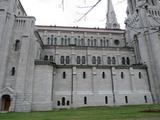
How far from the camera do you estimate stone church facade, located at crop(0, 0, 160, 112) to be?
3039cm

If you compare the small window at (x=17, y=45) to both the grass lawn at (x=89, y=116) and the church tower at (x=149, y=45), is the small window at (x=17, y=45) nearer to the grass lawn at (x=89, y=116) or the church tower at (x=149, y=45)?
the grass lawn at (x=89, y=116)

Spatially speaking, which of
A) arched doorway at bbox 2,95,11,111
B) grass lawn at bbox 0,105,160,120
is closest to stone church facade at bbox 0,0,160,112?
arched doorway at bbox 2,95,11,111

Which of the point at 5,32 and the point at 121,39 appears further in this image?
the point at 121,39

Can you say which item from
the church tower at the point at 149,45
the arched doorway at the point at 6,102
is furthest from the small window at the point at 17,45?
the church tower at the point at 149,45

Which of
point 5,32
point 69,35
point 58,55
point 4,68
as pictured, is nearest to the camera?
point 4,68

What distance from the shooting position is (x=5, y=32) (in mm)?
31953

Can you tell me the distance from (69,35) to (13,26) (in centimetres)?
2037

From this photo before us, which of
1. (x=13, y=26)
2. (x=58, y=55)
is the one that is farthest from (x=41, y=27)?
(x=13, y=26)

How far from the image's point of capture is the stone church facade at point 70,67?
99.7 ft

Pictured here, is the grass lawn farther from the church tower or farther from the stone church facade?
the church tower

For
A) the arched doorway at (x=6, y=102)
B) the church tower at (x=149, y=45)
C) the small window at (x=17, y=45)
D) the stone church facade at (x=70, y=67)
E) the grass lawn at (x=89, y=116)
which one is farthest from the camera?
the church tower at (x=149, y=45)

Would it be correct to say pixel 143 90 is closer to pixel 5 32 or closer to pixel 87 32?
pixel 87 32

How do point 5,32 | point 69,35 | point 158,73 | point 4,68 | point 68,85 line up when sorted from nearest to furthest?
point 4,68
point 5,32
point 68,85
point 158,73
point 69,35

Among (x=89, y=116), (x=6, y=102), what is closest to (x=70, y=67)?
(x=6, y=102)
